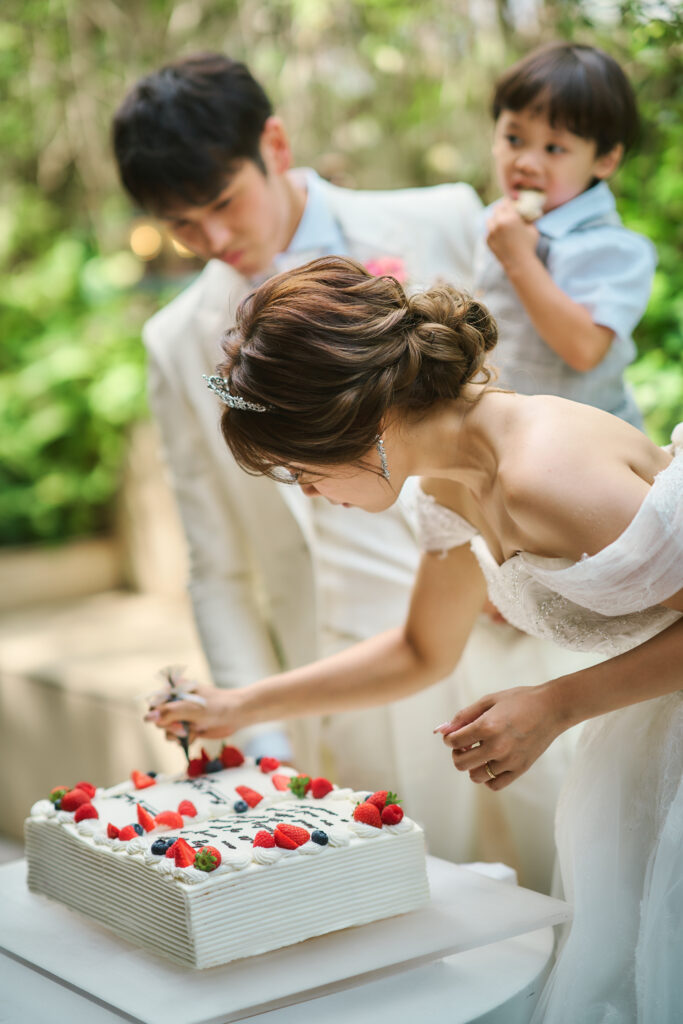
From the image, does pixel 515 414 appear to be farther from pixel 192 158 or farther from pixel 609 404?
pixel 192 158

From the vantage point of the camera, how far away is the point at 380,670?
1801 millimetres

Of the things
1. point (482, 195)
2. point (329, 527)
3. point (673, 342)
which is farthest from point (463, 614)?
point (482, 195)

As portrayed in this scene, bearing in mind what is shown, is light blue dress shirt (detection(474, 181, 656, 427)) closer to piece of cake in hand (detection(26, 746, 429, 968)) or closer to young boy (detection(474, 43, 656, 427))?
young boy (detection(474, 43, 656, 427))

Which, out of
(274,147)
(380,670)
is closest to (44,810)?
(380,670)

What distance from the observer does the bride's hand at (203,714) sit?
177 centimetres

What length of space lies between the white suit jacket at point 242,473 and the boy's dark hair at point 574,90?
1.36ft

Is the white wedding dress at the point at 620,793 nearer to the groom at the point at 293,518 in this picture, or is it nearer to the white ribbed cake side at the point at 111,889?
the white ribbed cake side at the point at 111,889

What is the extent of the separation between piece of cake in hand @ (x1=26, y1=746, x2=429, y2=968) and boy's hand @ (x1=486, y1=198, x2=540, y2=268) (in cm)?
89

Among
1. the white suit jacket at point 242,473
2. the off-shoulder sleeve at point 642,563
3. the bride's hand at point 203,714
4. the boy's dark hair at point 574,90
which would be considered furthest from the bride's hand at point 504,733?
the boy's dark hair at point 574,90

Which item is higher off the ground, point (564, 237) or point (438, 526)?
point (564, 237)

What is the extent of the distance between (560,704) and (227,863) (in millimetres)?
438

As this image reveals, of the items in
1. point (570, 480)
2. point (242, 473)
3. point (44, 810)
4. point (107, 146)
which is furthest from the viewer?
point (107, 146)

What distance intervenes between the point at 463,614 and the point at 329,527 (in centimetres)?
58

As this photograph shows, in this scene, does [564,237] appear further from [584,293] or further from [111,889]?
[111,889]
